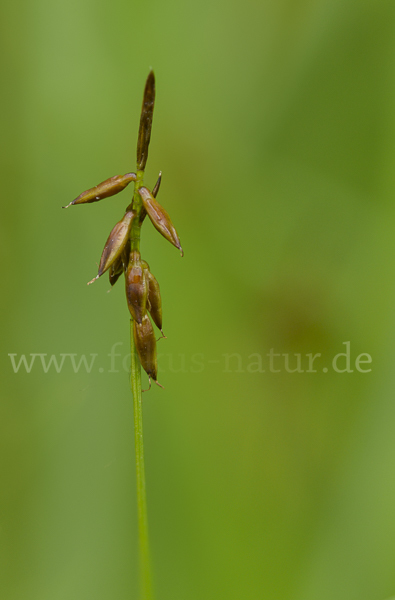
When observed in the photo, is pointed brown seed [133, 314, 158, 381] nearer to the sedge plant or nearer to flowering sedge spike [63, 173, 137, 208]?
the sedge plant

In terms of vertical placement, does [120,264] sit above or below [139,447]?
above

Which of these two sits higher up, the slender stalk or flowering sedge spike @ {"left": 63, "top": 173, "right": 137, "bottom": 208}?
flowering sedge spike @ {"left": 63, "top": 173, "right": 137, "bottom": 208}

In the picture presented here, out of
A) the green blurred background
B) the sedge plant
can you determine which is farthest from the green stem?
the green blurred background

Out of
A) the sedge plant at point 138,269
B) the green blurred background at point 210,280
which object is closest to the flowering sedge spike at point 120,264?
the sedge plant at point 138,269

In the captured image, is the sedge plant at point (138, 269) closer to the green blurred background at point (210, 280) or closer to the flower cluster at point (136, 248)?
the flower cluster at point (136, 248)

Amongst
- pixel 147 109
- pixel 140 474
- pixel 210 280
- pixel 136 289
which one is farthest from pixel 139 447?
pixel 210 280

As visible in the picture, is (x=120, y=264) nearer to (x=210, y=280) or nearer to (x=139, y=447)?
(x=139, y=447)
